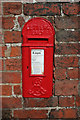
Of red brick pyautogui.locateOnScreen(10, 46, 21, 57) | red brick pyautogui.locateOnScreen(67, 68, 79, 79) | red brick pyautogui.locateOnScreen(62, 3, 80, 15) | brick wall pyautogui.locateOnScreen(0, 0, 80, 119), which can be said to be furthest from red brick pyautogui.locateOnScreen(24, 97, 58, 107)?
red brick pyautogui.locateOnScreen(62, 3, 80, 15)

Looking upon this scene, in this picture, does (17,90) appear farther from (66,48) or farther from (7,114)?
(66,48)

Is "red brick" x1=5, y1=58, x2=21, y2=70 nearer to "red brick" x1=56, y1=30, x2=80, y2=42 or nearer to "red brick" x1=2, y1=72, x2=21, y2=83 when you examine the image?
"red brick" x1=2, y1=72, x2=21, y2=83

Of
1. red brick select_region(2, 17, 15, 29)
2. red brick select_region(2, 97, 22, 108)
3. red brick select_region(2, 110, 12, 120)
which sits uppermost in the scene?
red brick select_region(2, 17, 15, 29)

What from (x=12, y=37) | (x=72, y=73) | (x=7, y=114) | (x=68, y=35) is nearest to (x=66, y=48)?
(x=68, y=35)

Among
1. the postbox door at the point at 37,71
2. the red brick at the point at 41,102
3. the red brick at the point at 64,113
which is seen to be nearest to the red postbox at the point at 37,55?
the postbox door at the point at 37,71

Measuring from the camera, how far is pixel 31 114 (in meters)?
1.04

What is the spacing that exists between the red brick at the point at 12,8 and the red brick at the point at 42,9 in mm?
46

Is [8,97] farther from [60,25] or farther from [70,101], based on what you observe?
[60,25]

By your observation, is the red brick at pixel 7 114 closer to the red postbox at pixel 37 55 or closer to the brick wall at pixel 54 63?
the brick wall at pixel 54 63

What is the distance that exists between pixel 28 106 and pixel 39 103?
0.09m

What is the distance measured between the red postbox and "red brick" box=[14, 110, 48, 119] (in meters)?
0.20

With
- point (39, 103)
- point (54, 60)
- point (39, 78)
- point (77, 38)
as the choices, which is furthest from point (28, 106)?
point (77, 38)

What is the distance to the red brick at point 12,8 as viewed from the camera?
95 centimetres

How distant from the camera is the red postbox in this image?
925 mm
